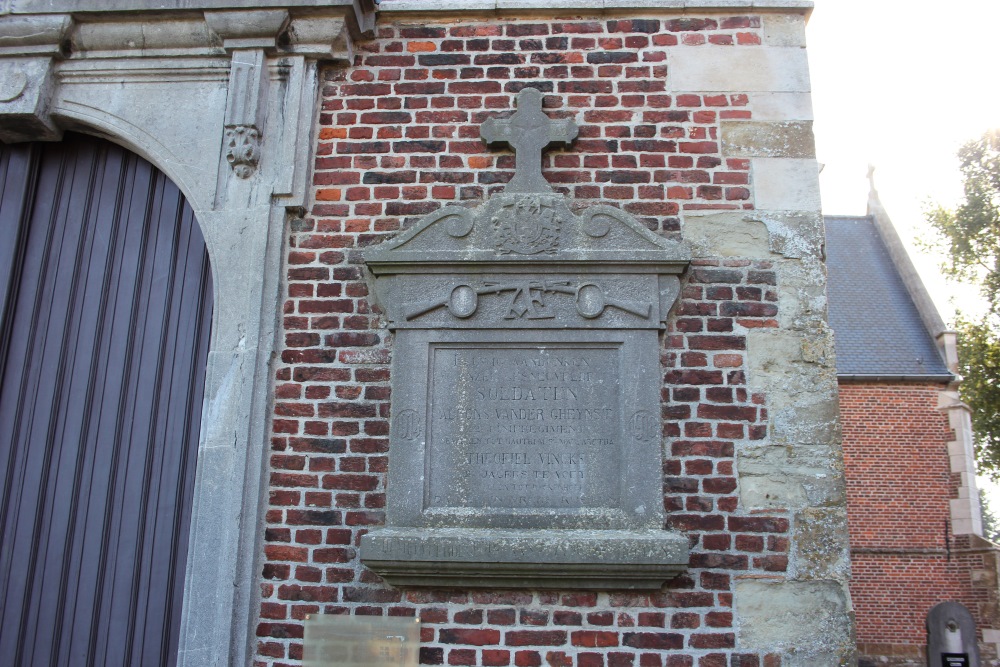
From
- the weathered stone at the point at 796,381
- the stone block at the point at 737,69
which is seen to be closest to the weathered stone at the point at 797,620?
the weathered stone at the point at 796,381

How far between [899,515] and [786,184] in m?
13.2

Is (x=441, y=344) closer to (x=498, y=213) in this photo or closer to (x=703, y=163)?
(x=498, y=213)

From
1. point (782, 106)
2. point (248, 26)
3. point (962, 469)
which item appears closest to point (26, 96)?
point (248, 26)

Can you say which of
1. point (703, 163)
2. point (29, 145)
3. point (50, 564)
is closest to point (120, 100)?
point (29, 145)

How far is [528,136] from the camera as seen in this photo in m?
3.62

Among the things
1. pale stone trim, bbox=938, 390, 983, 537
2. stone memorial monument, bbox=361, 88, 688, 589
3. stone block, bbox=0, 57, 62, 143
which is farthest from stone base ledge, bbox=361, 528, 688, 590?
pale stone trim, bbox=938, 390, 983, 537

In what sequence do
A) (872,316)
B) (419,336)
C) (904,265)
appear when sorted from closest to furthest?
(419,336) < (872,316) < (904,265)

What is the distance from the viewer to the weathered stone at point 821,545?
10.2 feet

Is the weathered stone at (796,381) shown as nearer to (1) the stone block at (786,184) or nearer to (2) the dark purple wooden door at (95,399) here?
(1) the stone block at (786,184)

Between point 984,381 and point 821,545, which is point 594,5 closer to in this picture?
point 821,545

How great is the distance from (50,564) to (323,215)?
2.06 meters

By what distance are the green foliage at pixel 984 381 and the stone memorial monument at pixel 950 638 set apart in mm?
8324

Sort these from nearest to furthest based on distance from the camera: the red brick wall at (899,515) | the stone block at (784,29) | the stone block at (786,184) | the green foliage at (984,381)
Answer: the stone block at (786,184)
the stone block at (784,29)
the red brick wall at (899,515)
the green foliage at (984,381)

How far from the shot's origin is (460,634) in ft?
10.2
